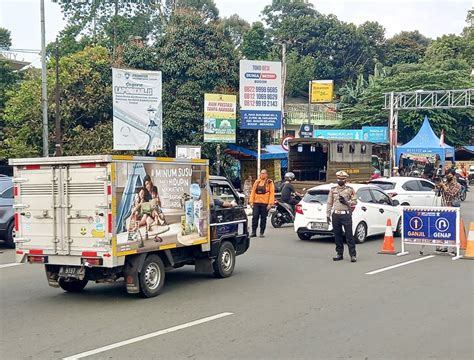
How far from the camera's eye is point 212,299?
9.42 metres

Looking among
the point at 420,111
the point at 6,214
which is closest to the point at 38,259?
the point at 6,214

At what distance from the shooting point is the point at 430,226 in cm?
1366

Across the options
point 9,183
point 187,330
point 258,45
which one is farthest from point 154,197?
point 258,45

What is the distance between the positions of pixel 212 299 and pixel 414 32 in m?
85.1

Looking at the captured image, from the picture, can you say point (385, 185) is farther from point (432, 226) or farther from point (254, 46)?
point (254, 46)

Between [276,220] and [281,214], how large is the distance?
0.25 meters

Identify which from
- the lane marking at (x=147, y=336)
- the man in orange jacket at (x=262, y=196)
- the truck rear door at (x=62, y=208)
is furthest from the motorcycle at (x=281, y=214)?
the lane marking at (x=147, y=336)

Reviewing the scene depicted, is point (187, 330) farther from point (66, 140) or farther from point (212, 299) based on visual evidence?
point (66, 140)

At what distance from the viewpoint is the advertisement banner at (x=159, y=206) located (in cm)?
888

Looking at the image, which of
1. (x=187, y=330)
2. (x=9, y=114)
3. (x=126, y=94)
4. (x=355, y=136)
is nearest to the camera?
(x=187, y=330)

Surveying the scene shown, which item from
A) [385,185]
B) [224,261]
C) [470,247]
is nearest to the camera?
[224,261]

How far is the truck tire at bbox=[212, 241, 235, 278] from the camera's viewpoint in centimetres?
1113

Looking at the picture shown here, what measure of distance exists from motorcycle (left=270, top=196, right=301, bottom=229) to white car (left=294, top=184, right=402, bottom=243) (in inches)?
109

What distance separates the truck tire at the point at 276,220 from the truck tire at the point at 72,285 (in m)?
10.5
